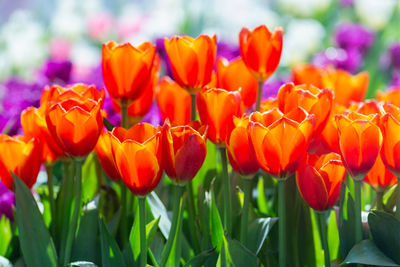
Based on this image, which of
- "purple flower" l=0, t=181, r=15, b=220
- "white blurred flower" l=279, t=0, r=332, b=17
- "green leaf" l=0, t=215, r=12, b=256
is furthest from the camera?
"white blurred flower" l=279, t=0, r=332, b=17

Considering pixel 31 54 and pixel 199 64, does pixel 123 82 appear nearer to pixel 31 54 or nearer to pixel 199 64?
pixel 199 64

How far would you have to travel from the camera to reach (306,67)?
1017 millimetres

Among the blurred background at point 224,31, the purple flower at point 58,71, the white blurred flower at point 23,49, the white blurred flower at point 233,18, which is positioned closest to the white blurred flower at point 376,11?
the blurred background at point 224,31

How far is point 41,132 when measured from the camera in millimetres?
717

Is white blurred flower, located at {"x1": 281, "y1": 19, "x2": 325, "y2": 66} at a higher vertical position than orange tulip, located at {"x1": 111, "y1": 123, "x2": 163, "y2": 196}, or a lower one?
higher

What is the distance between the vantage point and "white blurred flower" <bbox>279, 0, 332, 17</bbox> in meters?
2.54

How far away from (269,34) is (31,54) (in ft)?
5.50

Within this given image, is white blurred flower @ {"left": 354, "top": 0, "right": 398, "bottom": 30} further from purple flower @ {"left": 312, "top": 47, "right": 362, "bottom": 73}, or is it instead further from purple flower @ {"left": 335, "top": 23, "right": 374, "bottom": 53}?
purple flower @ {"left": 312, "top": 47, "right": 362, "bottom": 73}

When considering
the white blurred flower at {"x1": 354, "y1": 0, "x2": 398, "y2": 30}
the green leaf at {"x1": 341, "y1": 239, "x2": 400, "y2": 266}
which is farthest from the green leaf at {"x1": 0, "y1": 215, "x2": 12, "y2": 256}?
the white blurred flower at {"x1": 354, "y1": 0, "x2": 398, "y2": 30}

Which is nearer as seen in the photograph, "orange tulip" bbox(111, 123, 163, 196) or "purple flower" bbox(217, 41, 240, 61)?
"orange tulip" bbox(111, 123, 163, 196)

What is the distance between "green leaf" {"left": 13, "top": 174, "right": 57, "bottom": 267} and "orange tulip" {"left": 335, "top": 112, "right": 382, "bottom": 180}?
322 mm

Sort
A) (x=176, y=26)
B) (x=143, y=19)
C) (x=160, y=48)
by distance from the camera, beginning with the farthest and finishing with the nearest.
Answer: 1. (x=143, y=19)
2. (x=176, y=26)
3. (x=160, y=48)

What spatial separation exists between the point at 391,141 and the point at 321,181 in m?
0.08

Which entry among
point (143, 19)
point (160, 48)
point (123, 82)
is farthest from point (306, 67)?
point (143, 19)
